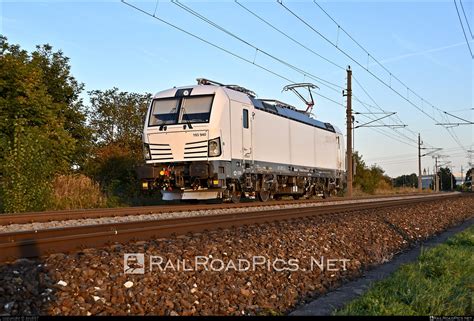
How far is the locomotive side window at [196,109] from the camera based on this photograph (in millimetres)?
16891

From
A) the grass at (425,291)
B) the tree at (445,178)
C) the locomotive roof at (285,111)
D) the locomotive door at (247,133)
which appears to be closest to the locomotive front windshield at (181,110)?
the locomotive door at (247,133)

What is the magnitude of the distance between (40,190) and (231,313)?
1269 cm

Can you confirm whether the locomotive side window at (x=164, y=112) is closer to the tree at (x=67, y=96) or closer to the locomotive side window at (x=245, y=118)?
the locomotive side window at (x=245, y=118)

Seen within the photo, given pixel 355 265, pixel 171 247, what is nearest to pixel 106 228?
pixel 171 247

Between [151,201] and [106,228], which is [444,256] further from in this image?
[151,201]

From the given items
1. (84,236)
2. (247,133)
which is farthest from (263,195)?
(84,236)

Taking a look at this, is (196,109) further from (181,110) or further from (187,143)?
(187,143)

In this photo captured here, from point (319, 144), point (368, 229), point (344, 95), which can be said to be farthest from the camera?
point (344, 95)

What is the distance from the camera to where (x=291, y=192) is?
914 inches

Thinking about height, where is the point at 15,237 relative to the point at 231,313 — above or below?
above

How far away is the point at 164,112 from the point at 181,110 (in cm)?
66

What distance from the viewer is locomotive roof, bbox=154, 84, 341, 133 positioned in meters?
17.4

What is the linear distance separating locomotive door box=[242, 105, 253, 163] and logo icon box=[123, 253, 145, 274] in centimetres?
1236

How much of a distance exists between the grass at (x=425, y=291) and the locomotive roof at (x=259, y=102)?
421 inches
